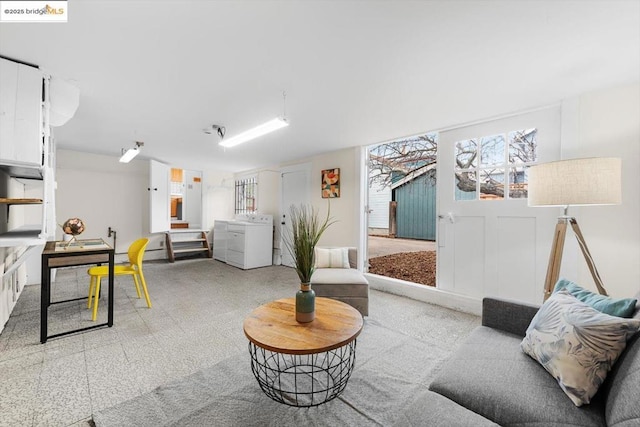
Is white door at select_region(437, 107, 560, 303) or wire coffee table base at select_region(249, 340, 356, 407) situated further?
white door at select_region(437, 107, 560, 303)

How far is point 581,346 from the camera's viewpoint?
1.02 metres

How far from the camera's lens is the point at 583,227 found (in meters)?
2.35

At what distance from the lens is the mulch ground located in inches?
169

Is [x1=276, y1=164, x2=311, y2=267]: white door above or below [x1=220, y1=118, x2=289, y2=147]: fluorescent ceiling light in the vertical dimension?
below

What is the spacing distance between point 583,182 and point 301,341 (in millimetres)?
2021

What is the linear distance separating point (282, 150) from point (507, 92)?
10.5ft

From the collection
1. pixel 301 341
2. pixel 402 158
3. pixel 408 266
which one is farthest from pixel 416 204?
pixel 301 341

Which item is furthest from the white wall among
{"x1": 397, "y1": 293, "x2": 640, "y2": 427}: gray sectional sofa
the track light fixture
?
the track light fixture

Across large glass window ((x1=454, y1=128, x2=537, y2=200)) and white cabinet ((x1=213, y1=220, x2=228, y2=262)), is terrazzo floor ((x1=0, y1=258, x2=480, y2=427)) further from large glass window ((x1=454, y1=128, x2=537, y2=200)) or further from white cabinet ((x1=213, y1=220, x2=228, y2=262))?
white cabinet ((x1=213, y1=220, x2=228, y2=262))

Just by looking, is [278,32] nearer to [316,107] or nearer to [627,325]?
[316,107]

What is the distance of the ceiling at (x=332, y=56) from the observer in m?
1.42

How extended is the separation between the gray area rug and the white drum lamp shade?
1.43 metres

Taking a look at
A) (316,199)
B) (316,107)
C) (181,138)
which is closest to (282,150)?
(316,199)

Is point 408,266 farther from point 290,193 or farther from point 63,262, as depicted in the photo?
point 63,262
